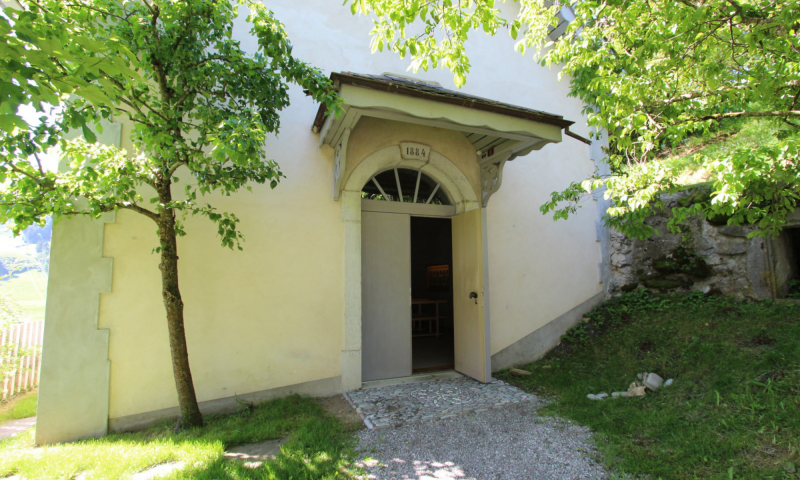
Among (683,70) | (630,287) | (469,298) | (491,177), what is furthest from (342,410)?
(630,287)

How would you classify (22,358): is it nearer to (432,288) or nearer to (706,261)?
(432,288)

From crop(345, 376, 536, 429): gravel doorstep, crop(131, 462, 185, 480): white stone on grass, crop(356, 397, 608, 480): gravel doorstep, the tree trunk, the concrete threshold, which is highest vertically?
the tree trunk

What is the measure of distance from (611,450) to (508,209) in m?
3.40

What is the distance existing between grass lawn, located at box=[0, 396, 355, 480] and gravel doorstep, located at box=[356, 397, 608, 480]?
288mm

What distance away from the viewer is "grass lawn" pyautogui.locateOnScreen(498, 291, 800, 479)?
2654 millimetres

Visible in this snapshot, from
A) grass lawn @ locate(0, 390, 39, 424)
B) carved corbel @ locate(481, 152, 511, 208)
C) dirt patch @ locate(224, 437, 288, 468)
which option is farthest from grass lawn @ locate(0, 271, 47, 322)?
carved corbel @ locate(481, 152, 511, 208)

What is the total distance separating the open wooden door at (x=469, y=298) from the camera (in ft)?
15.3

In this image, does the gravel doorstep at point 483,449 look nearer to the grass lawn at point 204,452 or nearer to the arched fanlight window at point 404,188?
the grass lawn at point 204,452

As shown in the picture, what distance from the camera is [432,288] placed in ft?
30.9

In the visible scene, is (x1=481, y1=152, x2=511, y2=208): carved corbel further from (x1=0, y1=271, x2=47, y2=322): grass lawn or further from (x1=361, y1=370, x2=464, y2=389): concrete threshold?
(x1=0, y1=271, x2=47, y2=322): grass lawn

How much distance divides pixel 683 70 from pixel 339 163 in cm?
333

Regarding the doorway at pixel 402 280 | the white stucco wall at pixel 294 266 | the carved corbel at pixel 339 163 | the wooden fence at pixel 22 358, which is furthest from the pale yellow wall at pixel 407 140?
the wooden fence at pixel 22 358

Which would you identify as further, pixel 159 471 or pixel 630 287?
pixel 630 287

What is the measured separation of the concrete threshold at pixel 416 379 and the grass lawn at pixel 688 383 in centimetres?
68
